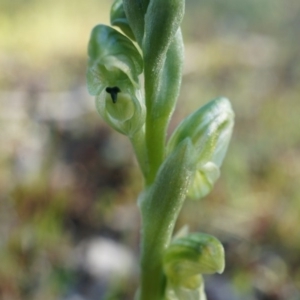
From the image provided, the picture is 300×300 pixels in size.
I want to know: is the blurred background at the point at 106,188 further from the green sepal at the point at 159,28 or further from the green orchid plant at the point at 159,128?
the green sepal at the point at 159,28

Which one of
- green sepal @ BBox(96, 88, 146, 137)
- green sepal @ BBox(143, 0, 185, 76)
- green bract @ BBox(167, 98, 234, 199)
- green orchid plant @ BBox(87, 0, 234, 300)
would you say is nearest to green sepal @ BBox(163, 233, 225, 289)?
green orchid plant @ BBox(87, 0, 234, 300)

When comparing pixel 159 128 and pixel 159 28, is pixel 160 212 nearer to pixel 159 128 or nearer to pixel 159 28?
pixel 159 128

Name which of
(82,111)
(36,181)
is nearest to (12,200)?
(36,181)

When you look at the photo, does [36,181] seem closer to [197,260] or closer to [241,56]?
[197,260]

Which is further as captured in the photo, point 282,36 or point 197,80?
point 282,36

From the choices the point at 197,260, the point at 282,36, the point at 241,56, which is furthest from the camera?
the point at 282,36

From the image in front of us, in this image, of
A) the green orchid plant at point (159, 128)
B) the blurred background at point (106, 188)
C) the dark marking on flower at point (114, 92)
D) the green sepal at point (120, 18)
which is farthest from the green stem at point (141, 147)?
the blurred background at point (106, 188)

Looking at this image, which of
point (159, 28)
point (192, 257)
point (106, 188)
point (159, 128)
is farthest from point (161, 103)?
point (106, 188)
